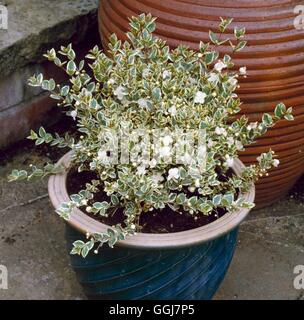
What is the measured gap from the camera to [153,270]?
2074 mm

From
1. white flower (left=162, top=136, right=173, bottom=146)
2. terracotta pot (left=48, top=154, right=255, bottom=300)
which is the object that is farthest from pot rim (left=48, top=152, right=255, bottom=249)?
white flower (left=162, top=136, right=173, bottom=146)

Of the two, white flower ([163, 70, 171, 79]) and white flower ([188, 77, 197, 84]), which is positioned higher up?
white flower ([163, 70, 171, 79])

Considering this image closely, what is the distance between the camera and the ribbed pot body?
2.05 metres

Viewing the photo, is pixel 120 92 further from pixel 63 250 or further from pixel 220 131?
pixel 63 250

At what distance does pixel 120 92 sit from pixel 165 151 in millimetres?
242

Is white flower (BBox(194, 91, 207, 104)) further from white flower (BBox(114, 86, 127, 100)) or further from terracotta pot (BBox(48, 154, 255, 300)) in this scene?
terracotta pot (BBox(48, 154, 255, 300))

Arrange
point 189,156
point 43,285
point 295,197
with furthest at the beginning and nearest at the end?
point 295,197
point 43,285
point 189,156

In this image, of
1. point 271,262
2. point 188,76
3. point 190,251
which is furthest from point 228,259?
point 188,76

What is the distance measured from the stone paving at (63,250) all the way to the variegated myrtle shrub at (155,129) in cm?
48

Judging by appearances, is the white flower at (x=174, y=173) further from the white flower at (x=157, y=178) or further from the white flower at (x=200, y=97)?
the white flower at (x=200, y=97)

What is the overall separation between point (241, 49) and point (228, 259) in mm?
677

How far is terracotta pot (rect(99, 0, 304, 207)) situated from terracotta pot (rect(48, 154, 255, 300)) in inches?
11.0

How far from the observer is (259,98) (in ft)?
7.70
